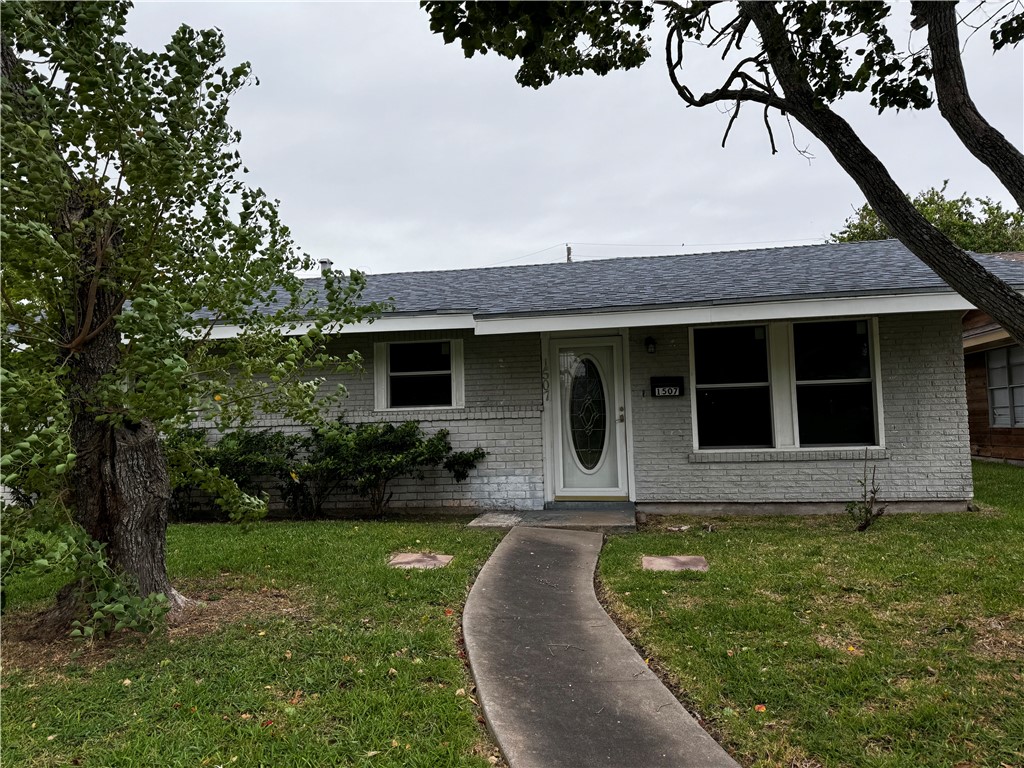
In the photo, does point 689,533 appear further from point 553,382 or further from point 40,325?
point 40,325

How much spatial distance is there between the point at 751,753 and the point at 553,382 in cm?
632

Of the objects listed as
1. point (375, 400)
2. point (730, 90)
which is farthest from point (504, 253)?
point (730, 90)

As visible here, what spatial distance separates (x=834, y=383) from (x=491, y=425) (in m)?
4.45

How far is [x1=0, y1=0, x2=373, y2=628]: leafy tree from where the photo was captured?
9.61 ft

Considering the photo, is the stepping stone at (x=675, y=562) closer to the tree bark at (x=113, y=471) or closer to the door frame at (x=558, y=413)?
the door frame at (x=558, y=413)

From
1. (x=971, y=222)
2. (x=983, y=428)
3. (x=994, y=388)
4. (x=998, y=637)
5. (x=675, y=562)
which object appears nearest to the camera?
(x=998, y=637)

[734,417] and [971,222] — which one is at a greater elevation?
[971,222]

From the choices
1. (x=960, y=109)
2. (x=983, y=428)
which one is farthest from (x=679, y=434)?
(x=983, y=428)

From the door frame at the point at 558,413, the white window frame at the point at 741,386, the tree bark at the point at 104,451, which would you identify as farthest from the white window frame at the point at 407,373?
the tree bark at the point at 104,451

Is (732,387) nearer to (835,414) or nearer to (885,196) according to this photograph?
(835,414)

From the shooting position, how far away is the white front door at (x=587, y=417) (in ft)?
28.3

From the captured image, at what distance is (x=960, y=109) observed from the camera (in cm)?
341

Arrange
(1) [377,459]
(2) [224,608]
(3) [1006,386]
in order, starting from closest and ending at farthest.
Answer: (2) [224,608], (1) [377,459], (3) [1006,386]

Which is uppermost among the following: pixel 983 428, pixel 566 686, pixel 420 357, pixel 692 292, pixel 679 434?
pixel 692 292
